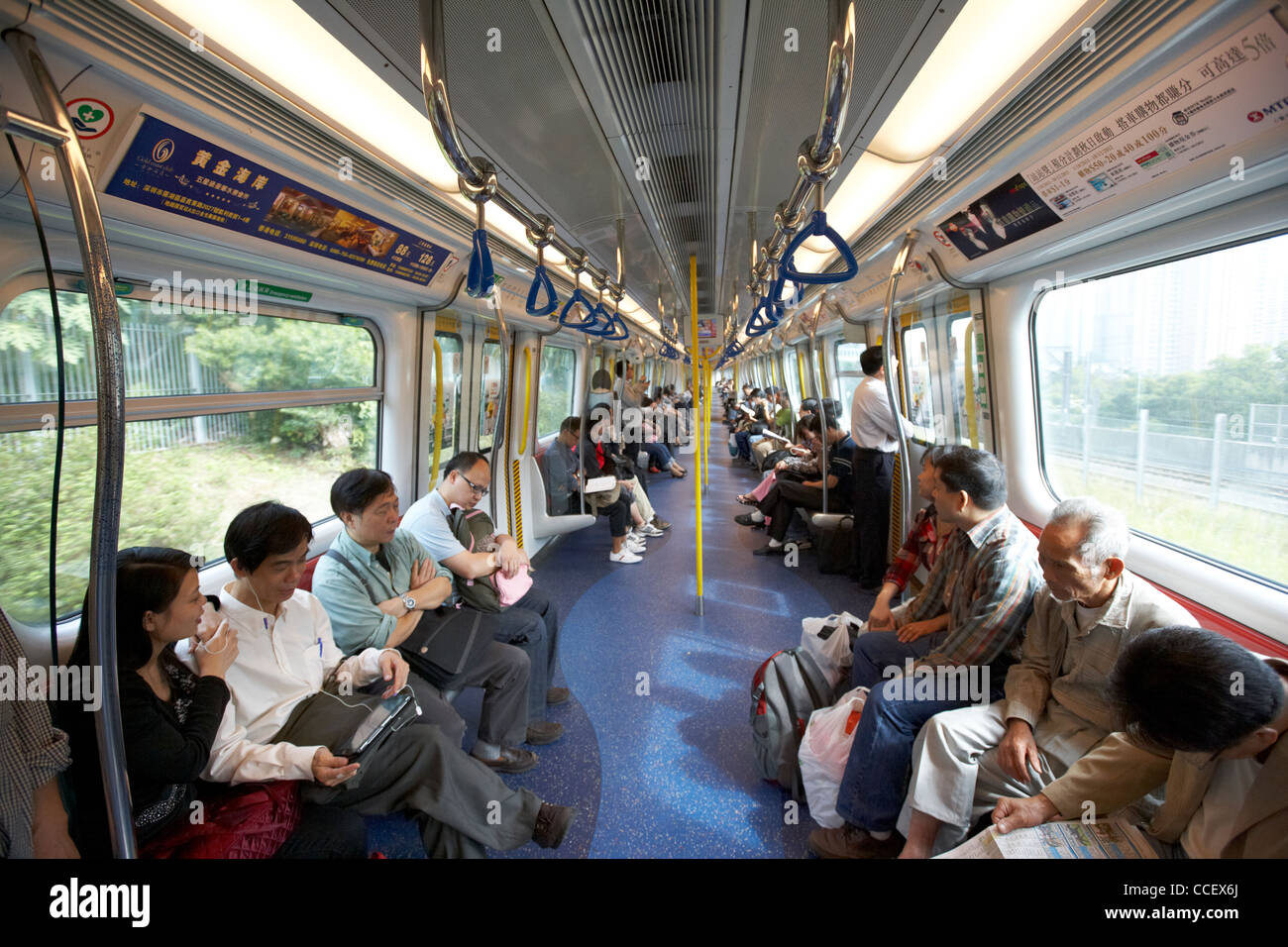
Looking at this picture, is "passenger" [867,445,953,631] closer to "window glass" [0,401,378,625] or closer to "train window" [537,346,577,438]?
"window glass" [0,401,378,625]

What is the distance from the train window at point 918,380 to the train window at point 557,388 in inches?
169

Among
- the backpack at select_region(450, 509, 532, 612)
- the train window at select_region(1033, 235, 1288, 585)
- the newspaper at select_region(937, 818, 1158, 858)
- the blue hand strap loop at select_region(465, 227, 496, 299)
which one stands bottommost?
the newspaper at select_region(937, 818, 1158, 858)

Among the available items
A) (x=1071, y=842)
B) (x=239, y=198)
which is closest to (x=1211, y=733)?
(x=1071, y=842)

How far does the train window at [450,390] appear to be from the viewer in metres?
4.17

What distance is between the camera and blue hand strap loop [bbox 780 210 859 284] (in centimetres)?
190

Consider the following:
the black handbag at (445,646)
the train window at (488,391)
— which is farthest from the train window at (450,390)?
the black handbag at (445,646)

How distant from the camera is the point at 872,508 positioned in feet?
15.6

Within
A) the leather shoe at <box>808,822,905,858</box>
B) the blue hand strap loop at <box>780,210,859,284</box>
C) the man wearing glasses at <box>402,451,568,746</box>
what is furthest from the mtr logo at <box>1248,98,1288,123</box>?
the man wearing glasses at <box>402,451,568,746</box>

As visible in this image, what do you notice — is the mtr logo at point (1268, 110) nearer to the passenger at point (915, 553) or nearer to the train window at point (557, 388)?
the passenger at point (915, 553)

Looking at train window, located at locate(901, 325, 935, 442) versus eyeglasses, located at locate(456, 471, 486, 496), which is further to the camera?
train window, located at locate(901, 325, 935, 442)

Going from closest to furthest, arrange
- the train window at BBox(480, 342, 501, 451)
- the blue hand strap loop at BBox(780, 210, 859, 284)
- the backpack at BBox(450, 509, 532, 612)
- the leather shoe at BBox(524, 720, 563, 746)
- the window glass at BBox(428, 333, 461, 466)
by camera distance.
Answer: the blue hand strap loop at BBox(780, 210, 859, 284)
the leather shoe at BBox(524, 720, 563, 746)
the backpack at BBox(450, 509, 532, 612)
the window glass at BBox(428, 333, 461, 466)
the train window at BBox(480, 342, 501, 451)

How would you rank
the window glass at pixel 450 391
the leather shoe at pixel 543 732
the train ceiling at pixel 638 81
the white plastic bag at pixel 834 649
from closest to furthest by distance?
the train ceiling at pixel 638 81 < the white plastic bag at pixel 834 649 < the leather shoe at pixel 543 732 < the window glass at pixel 450 391
